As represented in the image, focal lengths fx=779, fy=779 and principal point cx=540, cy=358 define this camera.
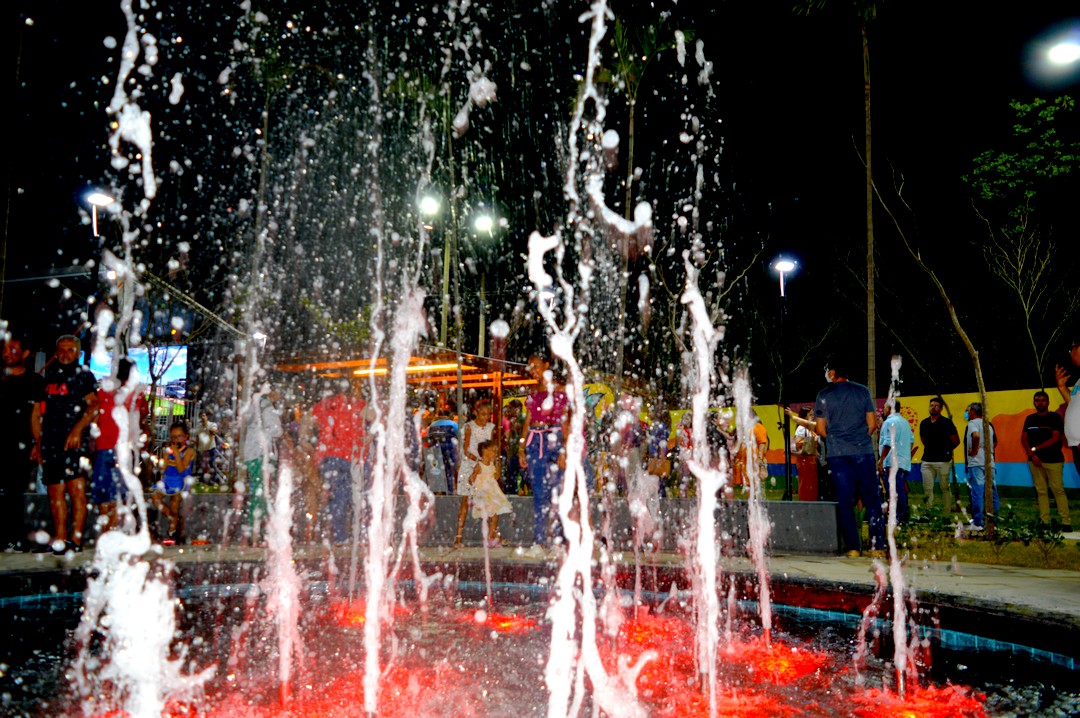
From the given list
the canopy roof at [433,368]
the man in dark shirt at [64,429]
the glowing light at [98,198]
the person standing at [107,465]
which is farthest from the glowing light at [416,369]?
the man in dark shirt at [64,429]

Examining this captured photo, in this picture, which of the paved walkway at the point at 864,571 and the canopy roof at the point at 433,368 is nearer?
the paved walkway at the point at 864,571

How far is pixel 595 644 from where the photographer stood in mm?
3912

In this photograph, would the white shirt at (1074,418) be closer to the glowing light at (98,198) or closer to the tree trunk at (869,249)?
the tree trunk at (869,249)

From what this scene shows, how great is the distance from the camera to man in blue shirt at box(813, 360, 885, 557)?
262 inches

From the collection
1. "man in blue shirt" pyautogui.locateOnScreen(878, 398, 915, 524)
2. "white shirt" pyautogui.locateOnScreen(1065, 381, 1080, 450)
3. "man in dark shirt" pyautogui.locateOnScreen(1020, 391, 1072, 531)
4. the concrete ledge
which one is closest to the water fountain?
the concrete ledge

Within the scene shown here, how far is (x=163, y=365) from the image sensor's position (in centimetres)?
2047

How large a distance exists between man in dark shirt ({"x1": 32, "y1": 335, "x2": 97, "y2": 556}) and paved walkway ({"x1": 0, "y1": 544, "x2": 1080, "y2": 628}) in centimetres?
34

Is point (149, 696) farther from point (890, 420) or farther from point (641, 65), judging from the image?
point (641, 65)

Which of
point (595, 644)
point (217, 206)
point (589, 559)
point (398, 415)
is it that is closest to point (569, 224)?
point (217, 206)

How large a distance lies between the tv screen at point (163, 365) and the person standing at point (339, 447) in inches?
533

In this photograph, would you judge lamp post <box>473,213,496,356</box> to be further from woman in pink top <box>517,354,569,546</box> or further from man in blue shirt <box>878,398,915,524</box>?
woman in pink top <box>517,354,569,546</box>

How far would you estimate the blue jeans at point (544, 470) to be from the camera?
23.1 feet

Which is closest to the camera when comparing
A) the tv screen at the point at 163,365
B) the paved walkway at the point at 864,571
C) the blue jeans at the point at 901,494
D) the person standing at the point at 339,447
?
the paved walkway at the point at 864,571

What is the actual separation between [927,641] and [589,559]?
3.42 meters
